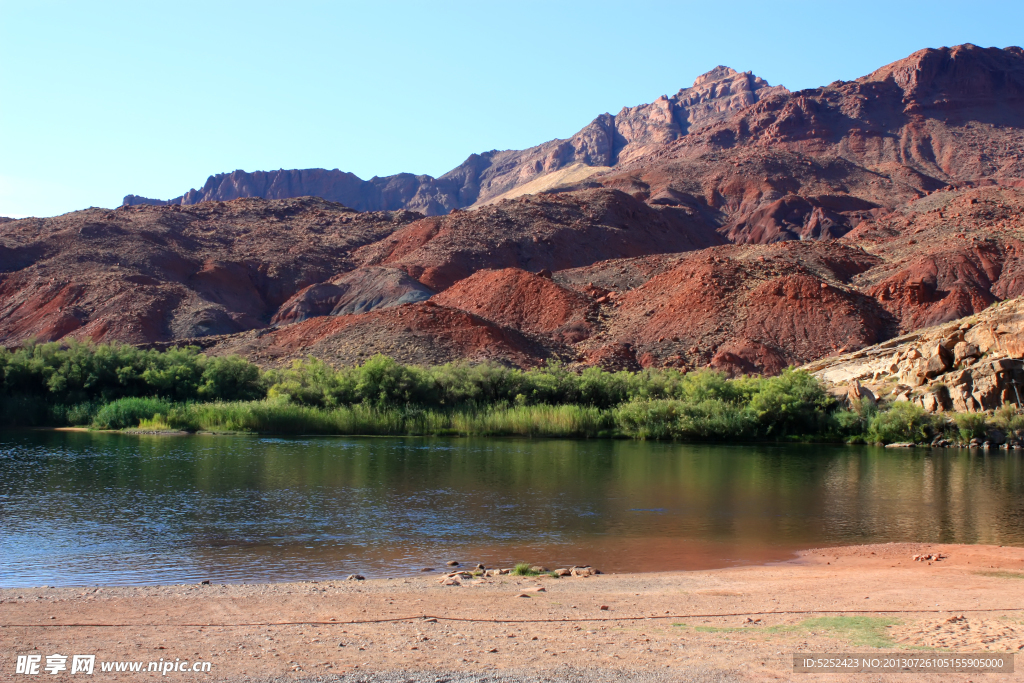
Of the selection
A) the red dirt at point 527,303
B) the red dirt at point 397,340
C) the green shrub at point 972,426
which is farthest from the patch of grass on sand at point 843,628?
the red dirt at point 527,303

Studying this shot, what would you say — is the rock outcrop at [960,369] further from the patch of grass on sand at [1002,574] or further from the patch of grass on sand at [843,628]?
the patch of grass on sand at [843,628]

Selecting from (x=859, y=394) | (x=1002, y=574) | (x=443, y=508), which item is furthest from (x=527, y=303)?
(x=1002, y=574)

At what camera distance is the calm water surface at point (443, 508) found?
1266 cm

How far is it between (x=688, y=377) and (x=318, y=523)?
25047 mm

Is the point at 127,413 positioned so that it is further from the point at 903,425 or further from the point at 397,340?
the point at 903,425

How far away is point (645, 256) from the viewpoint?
6775 centimetres

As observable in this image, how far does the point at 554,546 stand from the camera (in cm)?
1377

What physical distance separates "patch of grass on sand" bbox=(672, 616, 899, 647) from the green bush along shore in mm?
25831

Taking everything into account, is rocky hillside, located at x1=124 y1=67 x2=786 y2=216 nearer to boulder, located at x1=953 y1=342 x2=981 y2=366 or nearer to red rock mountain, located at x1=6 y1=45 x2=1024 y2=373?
red rock mountain, located at x1=6 y1=45 x2=1024 y2=373

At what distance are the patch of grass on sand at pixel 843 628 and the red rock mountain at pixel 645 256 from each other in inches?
1453

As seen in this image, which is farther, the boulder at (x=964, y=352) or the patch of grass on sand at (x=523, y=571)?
the boulder at (x=964, y=352)

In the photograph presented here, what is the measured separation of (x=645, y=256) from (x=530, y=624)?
61022 mm

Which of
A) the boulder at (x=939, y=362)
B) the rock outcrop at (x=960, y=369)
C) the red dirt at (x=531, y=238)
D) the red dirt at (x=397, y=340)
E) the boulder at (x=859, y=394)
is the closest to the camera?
the rock outcrop at (x=960, y=369)

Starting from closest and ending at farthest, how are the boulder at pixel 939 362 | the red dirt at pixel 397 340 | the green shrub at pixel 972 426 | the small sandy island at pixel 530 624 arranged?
the small sandy island at pixel 530 624 < the green shrub at pixel 972 426 < the boulder at pixel 939 362 < the red dirt at pixel 397 340
